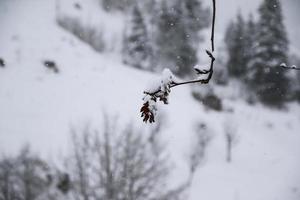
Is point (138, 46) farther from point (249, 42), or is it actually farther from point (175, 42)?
point (249, 42)

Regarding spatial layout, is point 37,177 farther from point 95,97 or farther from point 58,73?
point 58,73

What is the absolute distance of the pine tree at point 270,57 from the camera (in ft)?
89.9

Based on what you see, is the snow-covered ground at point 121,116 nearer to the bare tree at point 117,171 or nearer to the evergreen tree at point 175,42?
the bare tree at point 117,171

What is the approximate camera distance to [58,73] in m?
22.4

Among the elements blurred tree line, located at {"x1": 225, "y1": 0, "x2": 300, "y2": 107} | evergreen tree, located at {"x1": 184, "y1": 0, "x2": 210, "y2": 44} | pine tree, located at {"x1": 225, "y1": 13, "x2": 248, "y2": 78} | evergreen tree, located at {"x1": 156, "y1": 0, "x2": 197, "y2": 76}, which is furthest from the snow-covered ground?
evergreen tree, located at {"x1": 184, "y1": 0, "x2": 210, "y2": 44}

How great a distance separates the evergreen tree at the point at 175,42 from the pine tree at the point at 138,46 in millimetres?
2278

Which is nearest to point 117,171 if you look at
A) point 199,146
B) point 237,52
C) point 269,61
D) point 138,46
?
point 199,146

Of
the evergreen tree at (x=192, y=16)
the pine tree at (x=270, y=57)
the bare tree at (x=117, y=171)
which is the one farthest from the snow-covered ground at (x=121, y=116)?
the evergreen tree at (x=192, y=16)

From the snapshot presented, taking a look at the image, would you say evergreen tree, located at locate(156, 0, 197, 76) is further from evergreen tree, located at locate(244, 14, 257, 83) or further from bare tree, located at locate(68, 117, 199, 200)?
bare tree, located at locate(68, 117, 199, 200)

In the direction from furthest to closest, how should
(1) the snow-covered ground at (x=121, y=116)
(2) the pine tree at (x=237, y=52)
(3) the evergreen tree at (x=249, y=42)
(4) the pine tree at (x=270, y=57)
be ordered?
(2) the pine tree at (x=237, y=52) < (3) the evergreen tree at (x=249, y=42) < (4) the pine tree at (x=270, y=57) < (1) the snow-covered ground at (x=121, y=116)

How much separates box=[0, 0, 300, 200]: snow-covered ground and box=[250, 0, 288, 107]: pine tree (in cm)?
221

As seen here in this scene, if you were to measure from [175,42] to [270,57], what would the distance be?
10945 mm

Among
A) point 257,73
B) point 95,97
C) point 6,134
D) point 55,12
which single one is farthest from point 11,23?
point 257,73

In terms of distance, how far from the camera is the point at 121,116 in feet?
58.5
